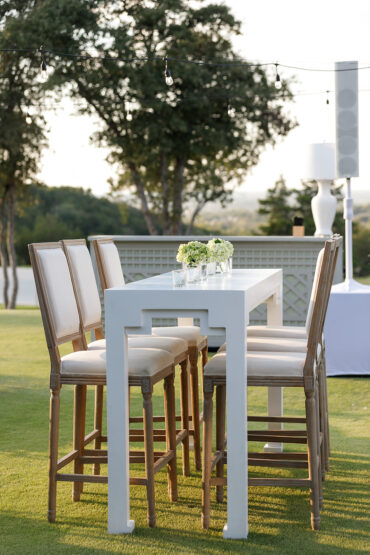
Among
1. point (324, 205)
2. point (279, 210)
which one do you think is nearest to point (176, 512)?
point (324, 205)

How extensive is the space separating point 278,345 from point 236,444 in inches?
25.8

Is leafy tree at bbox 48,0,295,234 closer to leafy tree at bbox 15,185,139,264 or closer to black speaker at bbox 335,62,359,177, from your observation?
leafy tree at bbox 15,185,139,264

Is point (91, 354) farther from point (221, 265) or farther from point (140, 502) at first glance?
point (221, 265)

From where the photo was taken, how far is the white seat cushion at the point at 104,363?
3006 mm

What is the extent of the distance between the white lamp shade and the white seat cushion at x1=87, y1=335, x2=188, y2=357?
10.9 feet

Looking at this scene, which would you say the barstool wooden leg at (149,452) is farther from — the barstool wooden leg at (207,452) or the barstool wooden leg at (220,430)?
the barstool wooden leg at (220,430)

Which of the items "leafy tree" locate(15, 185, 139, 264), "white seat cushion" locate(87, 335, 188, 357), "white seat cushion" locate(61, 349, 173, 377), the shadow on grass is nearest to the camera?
the shadow on grass

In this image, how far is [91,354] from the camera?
3217mm

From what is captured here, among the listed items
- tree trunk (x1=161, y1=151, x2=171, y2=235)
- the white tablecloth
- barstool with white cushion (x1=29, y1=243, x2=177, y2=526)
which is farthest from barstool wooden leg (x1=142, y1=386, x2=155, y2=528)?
tree trunk (x1=161, y1=151, x2=171, y2=235)

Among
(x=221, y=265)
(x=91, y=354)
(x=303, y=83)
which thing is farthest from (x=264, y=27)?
(x=91, y=354)

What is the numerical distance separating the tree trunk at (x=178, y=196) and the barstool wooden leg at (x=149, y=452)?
13227 millimetres

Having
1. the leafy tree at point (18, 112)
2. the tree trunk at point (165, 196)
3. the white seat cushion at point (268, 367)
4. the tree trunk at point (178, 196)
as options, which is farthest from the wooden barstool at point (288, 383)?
the tree trunk at point (178, 196)

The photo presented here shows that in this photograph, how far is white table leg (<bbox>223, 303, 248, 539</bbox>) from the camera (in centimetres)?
285

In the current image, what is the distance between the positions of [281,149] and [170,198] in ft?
8.07
